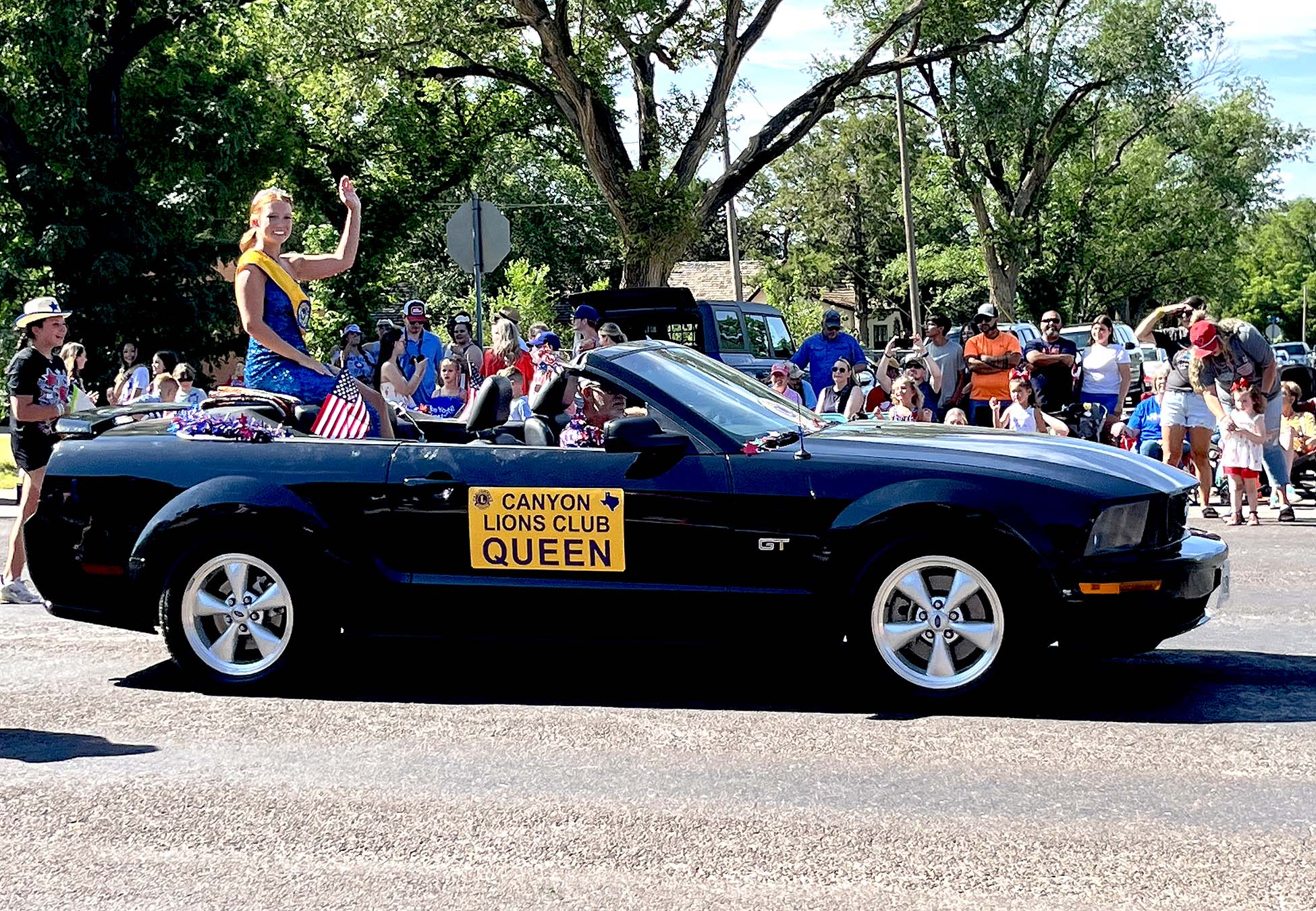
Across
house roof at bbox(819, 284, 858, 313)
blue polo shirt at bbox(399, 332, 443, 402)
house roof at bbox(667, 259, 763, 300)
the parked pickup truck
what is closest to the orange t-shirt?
blue polo shirt at bbox(399, 332, 443, 402)

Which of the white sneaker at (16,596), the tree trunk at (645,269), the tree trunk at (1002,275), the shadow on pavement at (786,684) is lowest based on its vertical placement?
the shadow on pavement at (786,684)

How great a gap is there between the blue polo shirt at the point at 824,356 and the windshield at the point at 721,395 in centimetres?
819

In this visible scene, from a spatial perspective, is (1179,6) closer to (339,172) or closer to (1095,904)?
(339,172)

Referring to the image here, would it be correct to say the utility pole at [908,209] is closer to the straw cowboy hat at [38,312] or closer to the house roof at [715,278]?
the straw cowboy hat at [38,312]

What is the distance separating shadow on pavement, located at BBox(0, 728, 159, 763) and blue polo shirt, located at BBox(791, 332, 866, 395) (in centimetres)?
1019

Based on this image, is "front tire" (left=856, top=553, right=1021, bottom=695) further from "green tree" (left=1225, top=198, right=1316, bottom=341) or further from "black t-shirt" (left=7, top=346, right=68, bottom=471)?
"green tree" (left=1225, top=198, right=1316, bottom=341)

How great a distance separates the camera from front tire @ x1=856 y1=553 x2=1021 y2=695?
5.94 meters

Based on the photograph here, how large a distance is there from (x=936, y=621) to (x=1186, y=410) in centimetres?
760

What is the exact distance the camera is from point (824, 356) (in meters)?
15.3

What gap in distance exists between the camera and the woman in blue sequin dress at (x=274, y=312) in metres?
7.12

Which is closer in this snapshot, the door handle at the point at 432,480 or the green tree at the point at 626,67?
the door handle at the point at 432,480

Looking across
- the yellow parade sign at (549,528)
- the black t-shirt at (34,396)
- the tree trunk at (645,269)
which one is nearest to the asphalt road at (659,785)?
the yellow parade sign at (549,528)

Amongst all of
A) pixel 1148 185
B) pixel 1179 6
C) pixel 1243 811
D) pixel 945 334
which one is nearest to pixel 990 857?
pixel 1243 811

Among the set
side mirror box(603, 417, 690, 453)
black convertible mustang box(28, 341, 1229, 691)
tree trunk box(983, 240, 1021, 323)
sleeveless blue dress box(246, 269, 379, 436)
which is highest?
tree trunk box(983, 240, 1021, 323)
